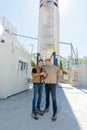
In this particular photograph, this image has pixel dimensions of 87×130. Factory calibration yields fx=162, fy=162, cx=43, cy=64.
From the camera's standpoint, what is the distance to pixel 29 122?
364 centimetres

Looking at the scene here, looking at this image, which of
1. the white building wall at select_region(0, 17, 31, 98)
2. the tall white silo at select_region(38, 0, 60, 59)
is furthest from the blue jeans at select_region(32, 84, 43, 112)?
the tall white silo at select_region(38, 0, 60, 59)

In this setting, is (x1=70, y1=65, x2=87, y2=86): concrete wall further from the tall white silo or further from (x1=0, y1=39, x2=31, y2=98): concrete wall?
(x1=0, y1=39, x2=31, y2=98): concrete wall

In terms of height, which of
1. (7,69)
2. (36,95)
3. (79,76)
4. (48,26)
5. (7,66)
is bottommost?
(36,95)

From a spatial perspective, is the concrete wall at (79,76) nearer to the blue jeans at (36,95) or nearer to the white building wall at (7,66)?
the white building wall at (7,66)

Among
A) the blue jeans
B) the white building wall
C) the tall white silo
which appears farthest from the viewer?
the tall white silo

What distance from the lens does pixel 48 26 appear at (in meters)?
16.4

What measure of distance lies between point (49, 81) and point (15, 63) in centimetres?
384

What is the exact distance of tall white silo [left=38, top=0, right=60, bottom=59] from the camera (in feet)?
52.9

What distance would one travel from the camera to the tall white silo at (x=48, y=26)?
1611 cm

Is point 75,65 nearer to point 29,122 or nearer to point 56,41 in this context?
point 56,41

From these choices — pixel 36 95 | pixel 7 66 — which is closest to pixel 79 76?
pixel 7 66

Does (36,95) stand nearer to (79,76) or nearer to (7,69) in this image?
(7,69)

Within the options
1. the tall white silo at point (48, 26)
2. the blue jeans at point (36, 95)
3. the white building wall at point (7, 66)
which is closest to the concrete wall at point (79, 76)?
the tall white silo at point (48, 26)

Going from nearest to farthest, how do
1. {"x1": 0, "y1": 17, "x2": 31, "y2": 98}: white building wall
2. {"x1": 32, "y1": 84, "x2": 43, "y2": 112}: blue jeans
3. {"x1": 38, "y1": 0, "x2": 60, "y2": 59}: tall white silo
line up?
{"x1": 32, "y1": 84, "x2": 43, "y2": 112}: blue jeans, {"x1": 0, "y1": 17, "x2": 31, "y2": 98}: white building wall, {"x1": 38, "y1": 0, "x2": 60, "y2": 59}: tall white silo
